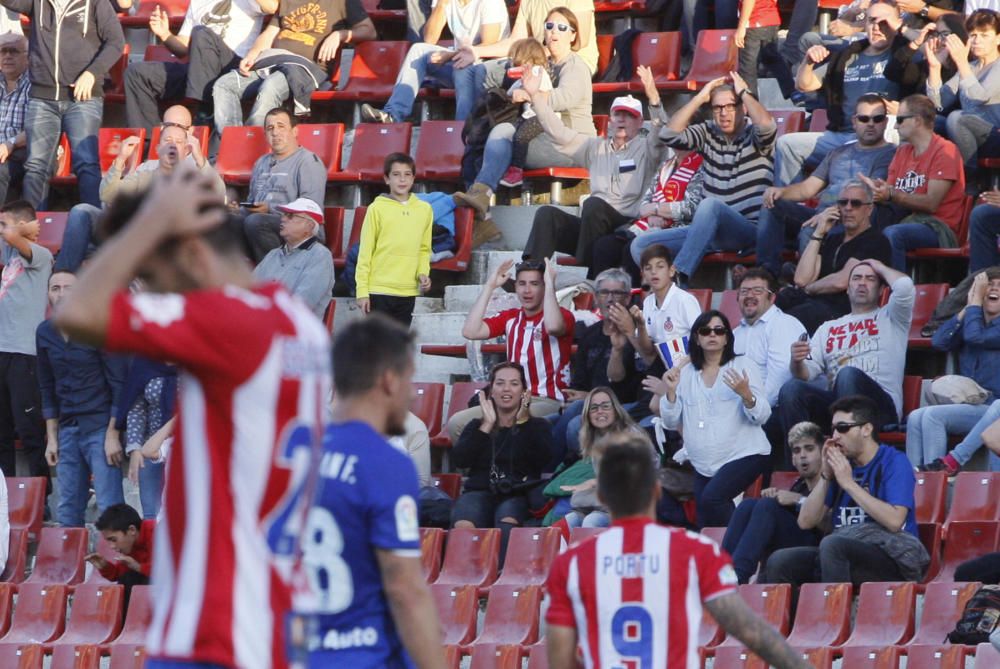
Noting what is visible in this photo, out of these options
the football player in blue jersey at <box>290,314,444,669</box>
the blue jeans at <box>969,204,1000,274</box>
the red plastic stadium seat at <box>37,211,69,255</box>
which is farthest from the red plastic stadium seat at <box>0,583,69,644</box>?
the football player in blue jersey at <box>290,314,444,669</box>

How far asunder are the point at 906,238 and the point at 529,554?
10.4ft

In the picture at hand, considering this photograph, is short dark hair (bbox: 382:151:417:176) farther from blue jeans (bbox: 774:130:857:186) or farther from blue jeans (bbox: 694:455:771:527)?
blue jeans (bbox: 694:455:771:527)

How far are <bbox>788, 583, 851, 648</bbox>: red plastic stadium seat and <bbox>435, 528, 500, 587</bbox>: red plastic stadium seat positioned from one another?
1918 mm

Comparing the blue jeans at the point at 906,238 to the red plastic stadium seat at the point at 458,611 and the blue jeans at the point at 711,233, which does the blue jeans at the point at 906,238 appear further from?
the red plastic stadium seat at the point at 458,611

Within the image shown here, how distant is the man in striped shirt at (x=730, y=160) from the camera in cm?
1147

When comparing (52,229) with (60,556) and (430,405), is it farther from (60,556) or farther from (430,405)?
(430,405)

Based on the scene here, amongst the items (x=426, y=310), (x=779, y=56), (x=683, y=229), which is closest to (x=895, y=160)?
(x=683, y=229)

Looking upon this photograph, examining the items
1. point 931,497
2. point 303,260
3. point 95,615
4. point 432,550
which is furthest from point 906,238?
point 95,615

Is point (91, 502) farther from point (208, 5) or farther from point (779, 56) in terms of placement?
point (779, 56)

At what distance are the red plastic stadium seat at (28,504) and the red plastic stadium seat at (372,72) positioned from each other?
436 cm

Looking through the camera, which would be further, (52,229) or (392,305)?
(52,229)

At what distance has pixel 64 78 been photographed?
14375mm

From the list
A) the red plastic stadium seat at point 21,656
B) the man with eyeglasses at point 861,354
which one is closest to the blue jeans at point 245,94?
the red plastic stadium seat at point 21,656

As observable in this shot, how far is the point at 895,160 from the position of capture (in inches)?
440
